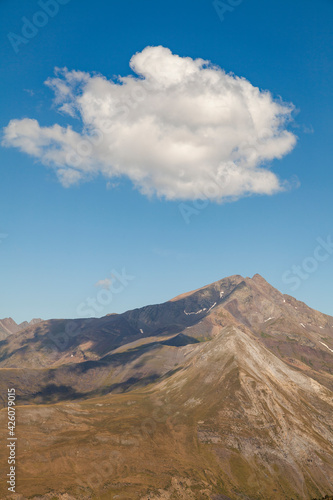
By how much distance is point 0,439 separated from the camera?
162 meters

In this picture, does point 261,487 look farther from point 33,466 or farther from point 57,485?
point 33,466

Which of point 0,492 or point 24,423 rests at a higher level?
point 24,423

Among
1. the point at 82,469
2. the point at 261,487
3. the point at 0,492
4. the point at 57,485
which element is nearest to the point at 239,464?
the point at 261,487

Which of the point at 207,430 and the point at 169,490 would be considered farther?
the point at 207,430

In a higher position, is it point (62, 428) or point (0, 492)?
point (62, 428)

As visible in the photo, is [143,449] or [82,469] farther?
[143,449]

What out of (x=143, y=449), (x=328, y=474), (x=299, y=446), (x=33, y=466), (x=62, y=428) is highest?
(x=62, y=428)

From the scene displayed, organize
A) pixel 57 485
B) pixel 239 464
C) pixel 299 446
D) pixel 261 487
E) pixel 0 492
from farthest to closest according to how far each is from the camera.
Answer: pixel 299 446
pixel 239 464
pixel 261 487
pixel 57 485
pixel 0 492

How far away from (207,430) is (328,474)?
59.4 m

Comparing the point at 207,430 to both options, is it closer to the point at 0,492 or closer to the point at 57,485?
the point at 57,485

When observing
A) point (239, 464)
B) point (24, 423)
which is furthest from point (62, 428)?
point (239, 464)

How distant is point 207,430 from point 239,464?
74.7ft

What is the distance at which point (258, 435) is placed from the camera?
183 meters

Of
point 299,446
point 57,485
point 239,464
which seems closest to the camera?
point 57,485
